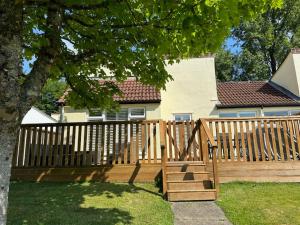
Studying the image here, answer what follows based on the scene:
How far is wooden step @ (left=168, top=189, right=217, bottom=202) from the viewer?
22.0ft

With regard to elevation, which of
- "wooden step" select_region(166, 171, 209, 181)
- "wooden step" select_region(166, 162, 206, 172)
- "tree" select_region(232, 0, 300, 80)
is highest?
"tree" select_region(232, 0, 300, 80)

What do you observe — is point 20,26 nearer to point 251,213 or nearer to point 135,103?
point 251,213

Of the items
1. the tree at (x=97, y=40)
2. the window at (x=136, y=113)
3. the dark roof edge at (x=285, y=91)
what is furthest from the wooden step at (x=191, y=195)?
the dark roof edge at (x=285, y=91)

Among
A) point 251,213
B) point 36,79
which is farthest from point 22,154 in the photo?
point 251,213

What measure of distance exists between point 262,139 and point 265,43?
93.3 ft

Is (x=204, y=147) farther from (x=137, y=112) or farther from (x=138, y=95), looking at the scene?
(x=138, y=95)

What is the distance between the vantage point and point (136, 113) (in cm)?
1416

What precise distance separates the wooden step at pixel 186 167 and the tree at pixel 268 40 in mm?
27908

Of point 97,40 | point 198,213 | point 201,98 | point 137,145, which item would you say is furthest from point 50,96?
point 198,213

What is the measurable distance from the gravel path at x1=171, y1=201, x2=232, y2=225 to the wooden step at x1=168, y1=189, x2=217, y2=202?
0.14 metres

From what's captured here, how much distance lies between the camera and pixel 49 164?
28.5 feet

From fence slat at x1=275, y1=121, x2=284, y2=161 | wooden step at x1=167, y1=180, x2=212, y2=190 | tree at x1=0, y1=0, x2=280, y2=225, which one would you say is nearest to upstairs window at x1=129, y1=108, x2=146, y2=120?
tree at x1=0, y1=0, x2=280, y2=225

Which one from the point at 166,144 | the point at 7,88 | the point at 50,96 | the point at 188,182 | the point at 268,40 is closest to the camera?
the point at 7,88

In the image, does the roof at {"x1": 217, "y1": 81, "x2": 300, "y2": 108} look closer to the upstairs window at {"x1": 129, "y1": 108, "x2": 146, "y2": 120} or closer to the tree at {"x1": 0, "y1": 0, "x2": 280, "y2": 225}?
the upstairs window at {"x1": 129, "y1": 108, "x2": 146, "y2": 120}
